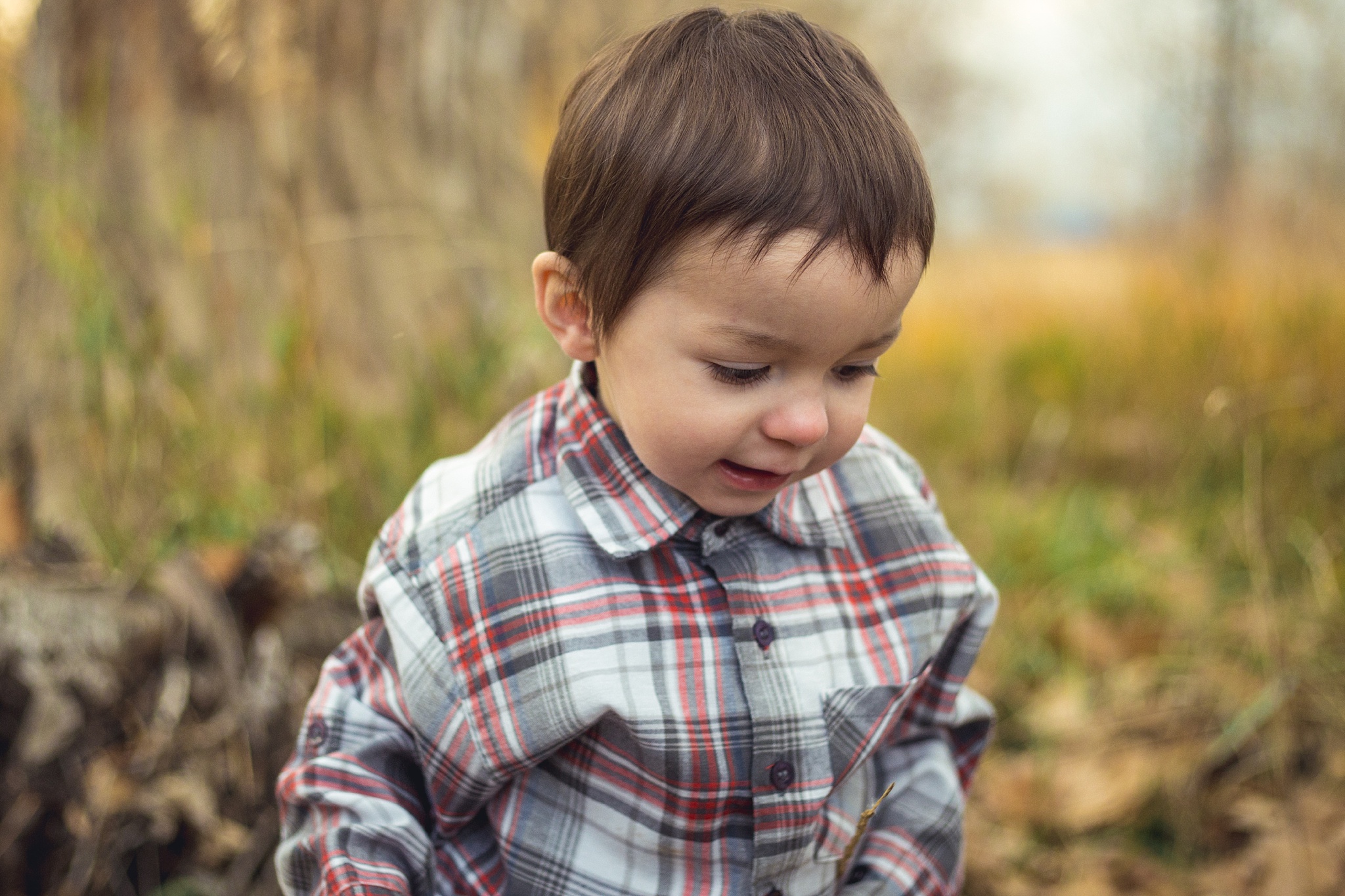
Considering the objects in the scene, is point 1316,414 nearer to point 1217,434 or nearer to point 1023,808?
point 1217,434

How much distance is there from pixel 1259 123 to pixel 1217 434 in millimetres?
1291

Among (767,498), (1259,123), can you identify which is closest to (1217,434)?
(1259,123)

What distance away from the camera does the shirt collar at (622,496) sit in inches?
44.0

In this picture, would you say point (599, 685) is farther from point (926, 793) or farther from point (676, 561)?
point (926, 793)

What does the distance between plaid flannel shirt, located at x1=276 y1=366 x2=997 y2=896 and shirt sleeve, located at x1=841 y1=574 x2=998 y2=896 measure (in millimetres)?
27

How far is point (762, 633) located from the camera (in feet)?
3.67

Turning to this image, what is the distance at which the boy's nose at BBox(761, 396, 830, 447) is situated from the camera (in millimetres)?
989

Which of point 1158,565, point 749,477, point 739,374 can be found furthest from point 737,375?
point 1158,565

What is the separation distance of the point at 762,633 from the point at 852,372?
0.98 feet

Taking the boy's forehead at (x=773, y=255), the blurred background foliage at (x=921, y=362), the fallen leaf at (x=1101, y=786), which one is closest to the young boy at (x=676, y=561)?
the boy's forehead at (x=773, y=255)

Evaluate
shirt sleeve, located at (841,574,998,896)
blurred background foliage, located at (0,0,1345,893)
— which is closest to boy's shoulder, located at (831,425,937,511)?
shirt sleeve, located at (841,574,998,896)

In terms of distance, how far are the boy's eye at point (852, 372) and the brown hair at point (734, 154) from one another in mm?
118

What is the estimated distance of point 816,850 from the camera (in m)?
1.21

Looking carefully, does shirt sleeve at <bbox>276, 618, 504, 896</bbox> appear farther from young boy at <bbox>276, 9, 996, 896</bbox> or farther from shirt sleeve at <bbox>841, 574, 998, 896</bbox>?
shirt sleeve at <bbox>841, 574, 998, 896</bbox>
